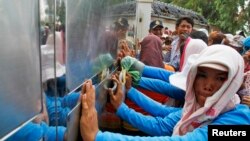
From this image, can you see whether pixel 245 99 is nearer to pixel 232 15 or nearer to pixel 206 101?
pixel 206 101

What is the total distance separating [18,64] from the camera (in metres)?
0.82

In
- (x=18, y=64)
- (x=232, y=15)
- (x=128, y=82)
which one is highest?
(x=232, y=15)

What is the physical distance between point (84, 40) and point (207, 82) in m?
0.72

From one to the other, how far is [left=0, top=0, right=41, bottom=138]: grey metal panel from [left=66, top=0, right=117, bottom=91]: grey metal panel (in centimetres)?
23

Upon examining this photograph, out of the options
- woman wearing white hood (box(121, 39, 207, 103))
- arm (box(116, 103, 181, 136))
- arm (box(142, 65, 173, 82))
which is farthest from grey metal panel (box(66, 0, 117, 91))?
arm (box(142, 65, 173, 82))

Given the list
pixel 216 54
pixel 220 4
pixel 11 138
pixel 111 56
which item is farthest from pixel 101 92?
pixel 220 4

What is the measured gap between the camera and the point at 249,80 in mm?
2912

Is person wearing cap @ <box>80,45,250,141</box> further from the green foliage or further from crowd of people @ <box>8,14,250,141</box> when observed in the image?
the green foliage

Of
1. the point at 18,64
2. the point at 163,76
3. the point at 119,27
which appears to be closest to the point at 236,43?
the point at 163,76

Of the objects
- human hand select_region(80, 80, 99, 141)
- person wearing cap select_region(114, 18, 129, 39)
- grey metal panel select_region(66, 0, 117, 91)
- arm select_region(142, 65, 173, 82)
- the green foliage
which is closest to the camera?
grey metal panel select_region(66, 0, 117, 91)

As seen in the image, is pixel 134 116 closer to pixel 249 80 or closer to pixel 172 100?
pixel 172 100

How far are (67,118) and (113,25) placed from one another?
3.86ft

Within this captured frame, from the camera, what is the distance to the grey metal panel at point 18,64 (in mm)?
754

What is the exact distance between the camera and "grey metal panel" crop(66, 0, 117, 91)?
115 centimetres
